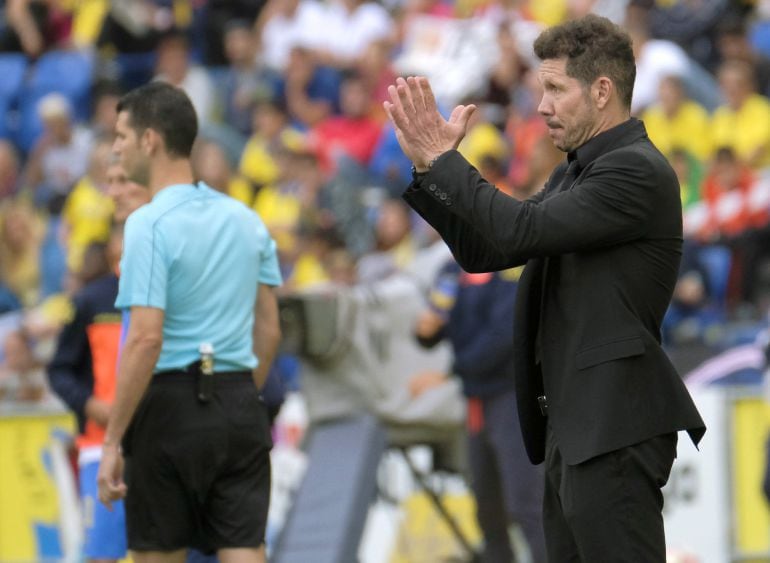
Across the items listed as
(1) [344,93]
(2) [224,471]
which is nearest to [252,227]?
(2) [224,471]

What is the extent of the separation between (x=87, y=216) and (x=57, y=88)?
2884 millimetres

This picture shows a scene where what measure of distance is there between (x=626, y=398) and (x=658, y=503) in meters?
0.32

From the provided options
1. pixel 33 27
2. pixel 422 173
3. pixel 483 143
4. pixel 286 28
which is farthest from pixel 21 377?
pixel 33 27

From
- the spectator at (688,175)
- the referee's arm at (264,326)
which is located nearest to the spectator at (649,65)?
the spectator at (688,175)

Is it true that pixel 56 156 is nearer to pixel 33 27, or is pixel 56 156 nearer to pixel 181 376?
pixel 33 27

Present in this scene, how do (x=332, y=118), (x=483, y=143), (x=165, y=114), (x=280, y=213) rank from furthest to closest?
(x=332, y=118)
(x=280, y=213)
(x=483, y=143)
(x=165, y=114)

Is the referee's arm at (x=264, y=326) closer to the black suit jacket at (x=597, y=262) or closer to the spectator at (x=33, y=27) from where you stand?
the black suit jacket at (x=597, y=262)

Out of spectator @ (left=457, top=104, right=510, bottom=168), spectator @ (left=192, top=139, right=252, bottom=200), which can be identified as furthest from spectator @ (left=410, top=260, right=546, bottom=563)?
spectator @ (left=457, top=104, right=510, bottom=168)

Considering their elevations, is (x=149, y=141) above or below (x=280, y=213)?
above

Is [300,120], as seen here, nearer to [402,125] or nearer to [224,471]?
[224,471]

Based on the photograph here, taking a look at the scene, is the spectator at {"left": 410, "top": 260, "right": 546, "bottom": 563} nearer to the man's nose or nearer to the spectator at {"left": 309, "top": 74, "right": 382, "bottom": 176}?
the man's nose

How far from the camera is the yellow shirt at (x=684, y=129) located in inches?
553

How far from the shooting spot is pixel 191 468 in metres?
5.94

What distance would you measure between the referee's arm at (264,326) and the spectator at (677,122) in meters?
8.06
